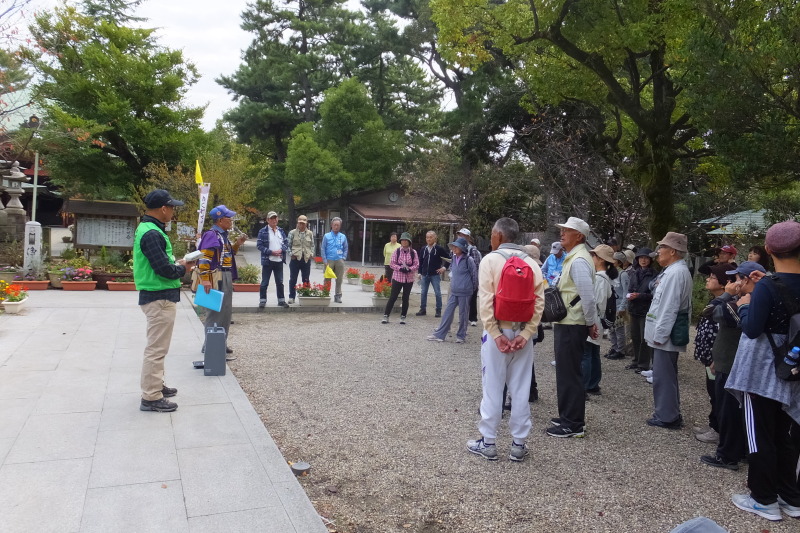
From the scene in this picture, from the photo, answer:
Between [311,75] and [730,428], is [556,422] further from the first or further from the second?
[311,75]

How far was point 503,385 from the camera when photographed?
164 inches

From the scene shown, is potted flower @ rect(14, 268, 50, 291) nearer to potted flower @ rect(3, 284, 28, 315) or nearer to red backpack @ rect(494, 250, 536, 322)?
potted flower @ rect(3, 284, 28, 315)

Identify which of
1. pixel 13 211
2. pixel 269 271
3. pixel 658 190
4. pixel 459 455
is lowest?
pixel 459 455

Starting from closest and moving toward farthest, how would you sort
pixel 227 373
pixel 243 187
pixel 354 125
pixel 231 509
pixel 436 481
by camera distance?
1. pixel 231 509
2. pixel 436 481
3. pixel 227 373
4. pixel 243 187
5. pixel 354 125

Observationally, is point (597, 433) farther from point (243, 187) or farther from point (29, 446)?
point (243, 187)

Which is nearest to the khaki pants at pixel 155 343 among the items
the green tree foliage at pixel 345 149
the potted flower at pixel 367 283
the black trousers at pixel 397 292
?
the black trousers at pixel 397 292

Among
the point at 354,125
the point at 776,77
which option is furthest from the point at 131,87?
the point at 776,77

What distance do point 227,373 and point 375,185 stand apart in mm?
22358

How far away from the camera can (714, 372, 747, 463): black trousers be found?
4137mm

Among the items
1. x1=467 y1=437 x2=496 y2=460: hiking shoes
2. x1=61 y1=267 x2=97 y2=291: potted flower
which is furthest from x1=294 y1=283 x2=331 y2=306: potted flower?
x1=467 y1=437 x2=496 y2=460: hiking shoes

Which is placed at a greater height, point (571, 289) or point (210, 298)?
point (571, 289)

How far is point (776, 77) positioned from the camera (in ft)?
17.0

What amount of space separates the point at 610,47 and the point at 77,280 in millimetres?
11496

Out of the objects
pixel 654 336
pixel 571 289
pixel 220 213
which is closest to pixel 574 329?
pixel 571 289
